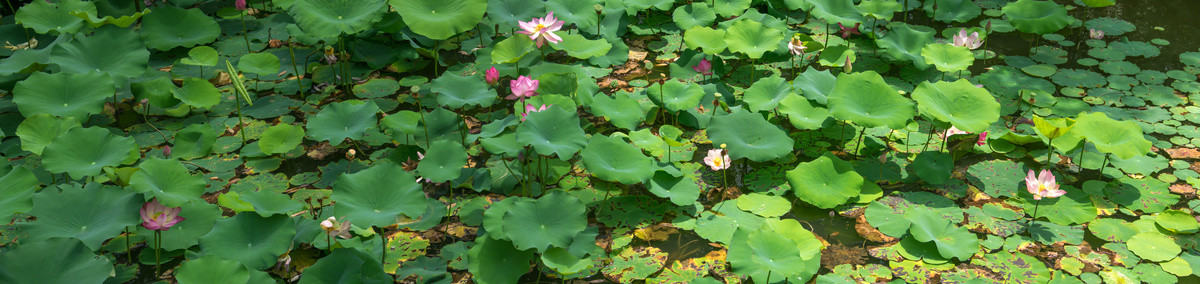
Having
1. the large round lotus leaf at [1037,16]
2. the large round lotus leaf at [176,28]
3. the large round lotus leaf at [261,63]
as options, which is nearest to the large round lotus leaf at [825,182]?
the large round lotus leaf at [1037,16]

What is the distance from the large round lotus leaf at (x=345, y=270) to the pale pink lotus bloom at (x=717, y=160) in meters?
1.19

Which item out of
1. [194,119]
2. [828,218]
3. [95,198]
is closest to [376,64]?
[194,119]

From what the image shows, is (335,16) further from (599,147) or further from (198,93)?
(599,147)

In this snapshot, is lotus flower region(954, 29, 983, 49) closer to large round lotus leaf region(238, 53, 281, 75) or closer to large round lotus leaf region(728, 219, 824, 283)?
large round lotus leaf region(728, 219, 824, 283)

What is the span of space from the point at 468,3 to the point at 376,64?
57cm

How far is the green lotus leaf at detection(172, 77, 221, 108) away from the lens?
3500 millimetres

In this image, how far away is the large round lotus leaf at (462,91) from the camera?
127 inches

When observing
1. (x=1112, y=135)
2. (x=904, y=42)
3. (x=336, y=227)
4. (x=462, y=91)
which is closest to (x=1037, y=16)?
(x=904, y=42)

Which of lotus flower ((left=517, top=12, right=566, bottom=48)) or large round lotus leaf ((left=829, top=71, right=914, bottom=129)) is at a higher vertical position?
large round lotus leaf ((left=829, top=71, right=914, bottom=129))

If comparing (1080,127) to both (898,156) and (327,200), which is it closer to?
(898,156)

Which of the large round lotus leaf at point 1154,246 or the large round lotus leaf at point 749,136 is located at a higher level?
the large round lotus leaf at point 1154,246

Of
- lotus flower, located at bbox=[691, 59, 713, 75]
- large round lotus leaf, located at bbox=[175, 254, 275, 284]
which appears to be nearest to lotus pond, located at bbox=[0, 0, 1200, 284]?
large round lotus leaf, located at bbox=[175, 254, 275, 284]

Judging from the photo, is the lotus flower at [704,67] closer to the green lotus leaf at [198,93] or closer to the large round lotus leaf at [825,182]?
the large round lotus leaf at [825,182]

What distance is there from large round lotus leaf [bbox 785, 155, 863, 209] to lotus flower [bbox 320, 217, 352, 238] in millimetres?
1487
